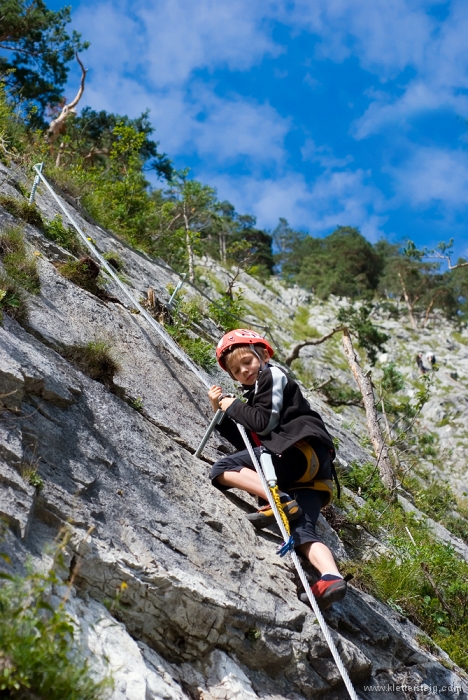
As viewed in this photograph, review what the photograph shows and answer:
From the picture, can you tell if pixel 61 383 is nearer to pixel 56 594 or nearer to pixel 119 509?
pixel 119 509

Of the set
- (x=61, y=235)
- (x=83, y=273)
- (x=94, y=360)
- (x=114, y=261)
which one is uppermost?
(x=114, y=261)

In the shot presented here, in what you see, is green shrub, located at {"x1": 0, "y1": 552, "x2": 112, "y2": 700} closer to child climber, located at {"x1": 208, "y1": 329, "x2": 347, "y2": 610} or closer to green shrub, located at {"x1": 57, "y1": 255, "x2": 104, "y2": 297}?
child climber, located at {"x1": 208, "y1": 329, "x2": 347, "y2": 610}

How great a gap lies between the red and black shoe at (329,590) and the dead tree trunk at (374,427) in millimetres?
4418

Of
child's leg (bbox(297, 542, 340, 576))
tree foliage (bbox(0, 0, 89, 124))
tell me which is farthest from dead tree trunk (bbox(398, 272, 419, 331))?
child's leg (bbox(297, 542, 340, 576))

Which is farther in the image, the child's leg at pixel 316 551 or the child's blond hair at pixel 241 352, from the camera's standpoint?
the child's blond hair at pixel 241 352

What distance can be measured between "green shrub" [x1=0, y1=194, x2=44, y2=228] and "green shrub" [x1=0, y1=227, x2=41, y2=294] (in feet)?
3.72

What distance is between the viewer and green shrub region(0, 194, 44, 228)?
767 cm

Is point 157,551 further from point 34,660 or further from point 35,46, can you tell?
point 35,46

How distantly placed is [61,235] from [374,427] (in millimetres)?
6982

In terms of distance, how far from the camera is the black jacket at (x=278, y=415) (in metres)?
4.95

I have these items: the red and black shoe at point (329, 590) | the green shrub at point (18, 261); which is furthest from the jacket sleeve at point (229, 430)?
the green shrub at point (18, 261)

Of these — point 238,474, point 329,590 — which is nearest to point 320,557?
point 329,590

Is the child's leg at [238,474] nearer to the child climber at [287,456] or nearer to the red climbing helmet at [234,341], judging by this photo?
the child climber at [287,456]

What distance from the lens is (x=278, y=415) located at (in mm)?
5016
